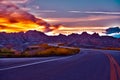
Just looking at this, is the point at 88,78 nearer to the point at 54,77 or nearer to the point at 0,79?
the point at 54,77

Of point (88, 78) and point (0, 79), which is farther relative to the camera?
point (88, 78)

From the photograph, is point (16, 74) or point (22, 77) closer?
point (22, 77)

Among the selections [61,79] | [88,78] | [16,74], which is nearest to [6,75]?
[16,74]

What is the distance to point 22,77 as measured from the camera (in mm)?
13078

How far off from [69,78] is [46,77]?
2.88 feet

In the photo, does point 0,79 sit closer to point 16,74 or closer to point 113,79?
point 16,74

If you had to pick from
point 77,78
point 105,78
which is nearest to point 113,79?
point 105,78

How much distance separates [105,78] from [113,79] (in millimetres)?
481

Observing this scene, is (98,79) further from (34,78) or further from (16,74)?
(16,74)

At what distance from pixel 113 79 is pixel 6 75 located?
4077 millimetres

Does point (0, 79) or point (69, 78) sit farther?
point (69, 78)

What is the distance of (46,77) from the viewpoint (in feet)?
43.5

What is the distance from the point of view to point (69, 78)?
13.4 meters

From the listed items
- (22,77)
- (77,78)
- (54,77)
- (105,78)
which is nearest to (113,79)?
(105,78)
